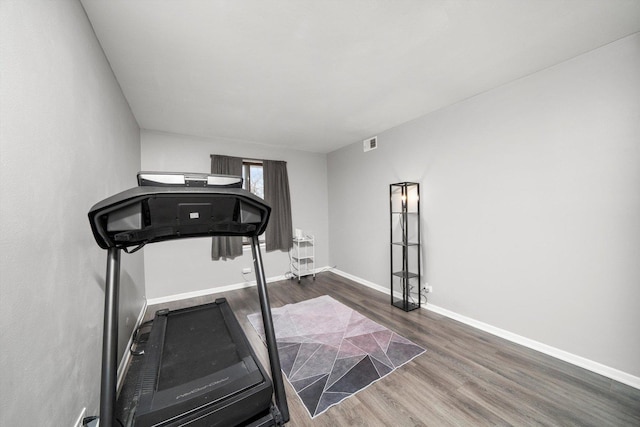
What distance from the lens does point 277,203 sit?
14.2ft

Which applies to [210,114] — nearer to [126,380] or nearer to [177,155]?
[177,155]

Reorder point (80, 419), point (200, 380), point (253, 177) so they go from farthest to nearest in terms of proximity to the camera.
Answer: point (253, 177) → point (200, 380) → point (80, 419)

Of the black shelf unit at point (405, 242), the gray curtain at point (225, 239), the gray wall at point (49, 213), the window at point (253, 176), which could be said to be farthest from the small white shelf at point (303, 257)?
the gray wall at point (49, 213)

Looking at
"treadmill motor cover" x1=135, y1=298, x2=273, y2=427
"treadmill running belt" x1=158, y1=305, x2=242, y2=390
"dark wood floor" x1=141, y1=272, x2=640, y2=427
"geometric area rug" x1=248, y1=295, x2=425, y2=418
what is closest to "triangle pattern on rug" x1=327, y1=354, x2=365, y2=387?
"geometric area rug" x1=248, y1=295, x2=425, y2=418

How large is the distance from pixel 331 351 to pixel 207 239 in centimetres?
269

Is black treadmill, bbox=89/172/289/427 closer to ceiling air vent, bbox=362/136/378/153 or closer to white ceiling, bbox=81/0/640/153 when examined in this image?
white ceiling, bbox=81/0/640/153

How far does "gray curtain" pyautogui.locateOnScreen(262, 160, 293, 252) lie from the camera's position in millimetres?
4270

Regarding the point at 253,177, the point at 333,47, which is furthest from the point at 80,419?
the point at 253,177

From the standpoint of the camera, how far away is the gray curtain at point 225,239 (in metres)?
3.76

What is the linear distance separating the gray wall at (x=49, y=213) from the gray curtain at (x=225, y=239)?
2088 mm

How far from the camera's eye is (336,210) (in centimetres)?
479

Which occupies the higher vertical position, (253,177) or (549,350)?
(253,177)

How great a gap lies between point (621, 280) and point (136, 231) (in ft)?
11.0

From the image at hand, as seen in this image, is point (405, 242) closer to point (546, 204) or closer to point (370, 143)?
point (546, 204)
